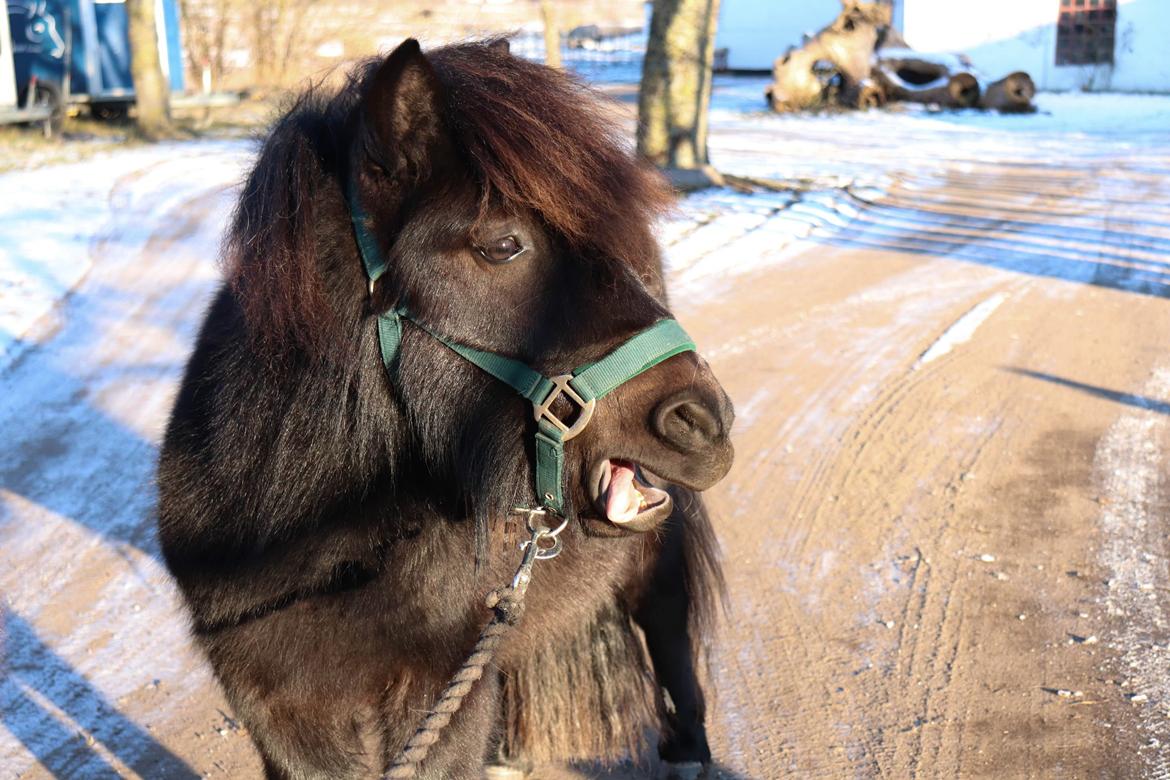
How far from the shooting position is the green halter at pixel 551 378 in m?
1.96

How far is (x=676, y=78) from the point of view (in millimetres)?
12102

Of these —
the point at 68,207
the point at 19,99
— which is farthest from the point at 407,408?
the point at 19,99

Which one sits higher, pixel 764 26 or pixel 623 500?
pixel 764 26

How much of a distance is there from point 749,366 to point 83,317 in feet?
15.1

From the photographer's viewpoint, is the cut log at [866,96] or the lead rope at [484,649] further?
the cut log at [866,96]

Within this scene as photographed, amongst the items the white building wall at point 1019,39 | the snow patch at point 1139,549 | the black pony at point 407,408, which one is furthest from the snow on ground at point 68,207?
the white building wall at point 1019,39

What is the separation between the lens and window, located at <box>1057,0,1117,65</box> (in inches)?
1124

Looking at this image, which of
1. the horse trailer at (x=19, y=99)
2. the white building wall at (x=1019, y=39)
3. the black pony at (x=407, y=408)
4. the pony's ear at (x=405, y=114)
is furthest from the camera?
the white building wall at (x=1019, y=39)

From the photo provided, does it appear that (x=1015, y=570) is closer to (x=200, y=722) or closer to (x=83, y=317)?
(x=200, y=722)

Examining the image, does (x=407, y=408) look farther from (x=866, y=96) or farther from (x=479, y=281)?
(x=866, y=96)

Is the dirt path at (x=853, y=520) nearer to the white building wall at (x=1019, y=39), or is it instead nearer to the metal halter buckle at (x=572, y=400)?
the metal halter buckle at (x=572, y=400)

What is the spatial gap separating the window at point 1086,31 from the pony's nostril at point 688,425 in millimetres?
31143

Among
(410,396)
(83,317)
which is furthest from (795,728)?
(83,317)

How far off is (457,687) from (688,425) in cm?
72
